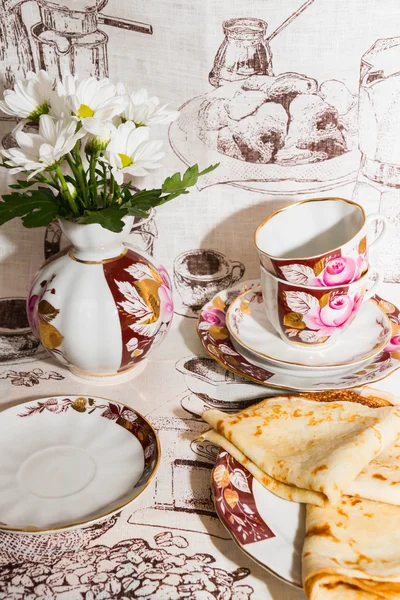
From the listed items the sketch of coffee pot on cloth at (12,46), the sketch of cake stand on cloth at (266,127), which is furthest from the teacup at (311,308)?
the sketch of coffee pot on cloth at (12,46)

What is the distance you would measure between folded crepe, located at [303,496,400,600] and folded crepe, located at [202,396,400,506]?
2cm

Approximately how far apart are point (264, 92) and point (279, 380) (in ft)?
1.41

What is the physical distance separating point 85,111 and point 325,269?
0.36m

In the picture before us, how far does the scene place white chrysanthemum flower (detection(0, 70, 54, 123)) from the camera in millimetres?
793

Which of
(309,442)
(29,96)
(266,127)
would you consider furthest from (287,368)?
(29,96)

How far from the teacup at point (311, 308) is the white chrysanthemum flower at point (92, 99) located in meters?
0.29

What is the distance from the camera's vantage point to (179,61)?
0.98 metres

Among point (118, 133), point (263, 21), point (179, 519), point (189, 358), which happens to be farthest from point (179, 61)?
point (179, 519)

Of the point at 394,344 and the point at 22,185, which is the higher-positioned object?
the point at 22,185

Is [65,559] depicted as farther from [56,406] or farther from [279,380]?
[279,380]

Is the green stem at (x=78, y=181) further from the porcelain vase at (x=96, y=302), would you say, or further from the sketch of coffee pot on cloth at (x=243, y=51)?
the sketch of coffee pot on cloth at (x=243, y=51)

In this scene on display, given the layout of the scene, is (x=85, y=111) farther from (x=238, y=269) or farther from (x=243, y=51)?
(x=238, y=269)

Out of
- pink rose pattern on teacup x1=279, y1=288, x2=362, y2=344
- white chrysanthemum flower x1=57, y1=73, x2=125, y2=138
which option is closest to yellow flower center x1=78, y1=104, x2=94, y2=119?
white chrysanthemum flower x1=57, y1=73, x2=125, y2=138

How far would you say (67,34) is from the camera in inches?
38.3
